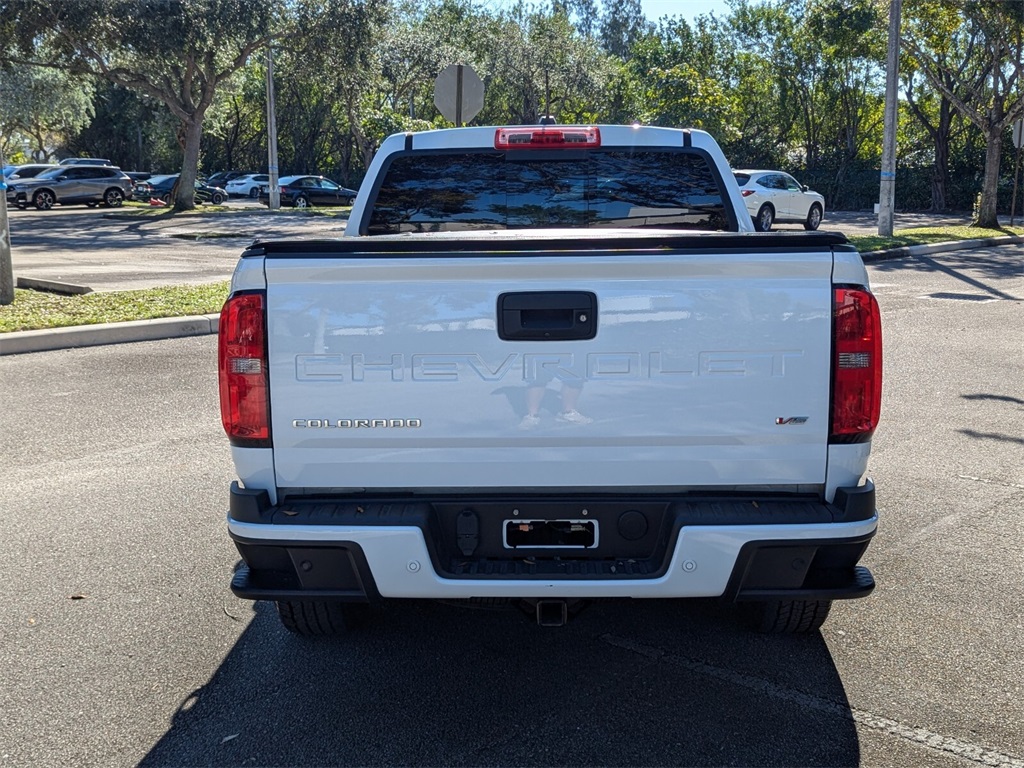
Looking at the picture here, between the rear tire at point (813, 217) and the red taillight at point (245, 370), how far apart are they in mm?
26965

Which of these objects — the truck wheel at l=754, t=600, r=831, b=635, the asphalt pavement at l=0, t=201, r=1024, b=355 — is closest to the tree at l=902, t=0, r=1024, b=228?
the asphalt pavement at l=0, t=201, r=1024, b=355

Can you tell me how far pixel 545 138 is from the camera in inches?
198

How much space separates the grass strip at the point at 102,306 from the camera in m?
11.3

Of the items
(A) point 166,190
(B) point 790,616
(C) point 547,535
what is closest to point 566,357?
(C) point 547,535

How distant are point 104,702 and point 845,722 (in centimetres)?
252

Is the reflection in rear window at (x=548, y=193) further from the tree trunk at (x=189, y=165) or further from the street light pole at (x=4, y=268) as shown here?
the tree trunk at (x=189, y=165)

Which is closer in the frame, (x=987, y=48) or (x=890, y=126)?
(x=890, y=126)

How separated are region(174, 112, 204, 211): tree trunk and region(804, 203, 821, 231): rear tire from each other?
1936 centimetres

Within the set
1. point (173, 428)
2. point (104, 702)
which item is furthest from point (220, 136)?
point (104, 702)

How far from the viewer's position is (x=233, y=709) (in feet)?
11.9

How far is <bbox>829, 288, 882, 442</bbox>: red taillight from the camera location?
328cm

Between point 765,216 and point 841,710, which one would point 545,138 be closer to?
point 841,710

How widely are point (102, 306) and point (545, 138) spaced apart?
29.2 ft

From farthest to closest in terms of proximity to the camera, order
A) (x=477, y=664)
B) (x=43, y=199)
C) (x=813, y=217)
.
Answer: (x=43, y=199), (x=813, y=217), (x=477, y=664)
